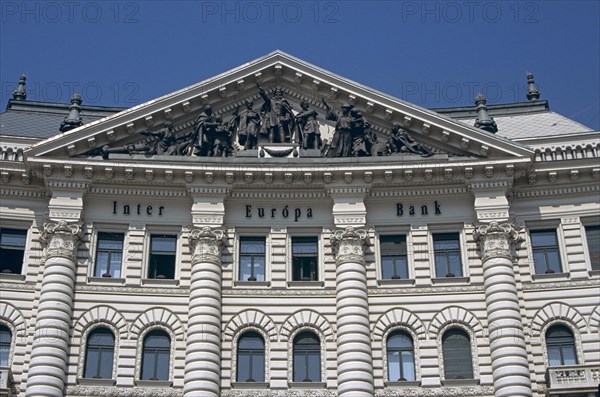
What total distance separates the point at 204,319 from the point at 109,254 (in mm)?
5581

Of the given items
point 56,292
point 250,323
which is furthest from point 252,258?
point 56,292

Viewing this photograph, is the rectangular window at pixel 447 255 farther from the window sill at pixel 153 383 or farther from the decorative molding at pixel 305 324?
the window sill at pixel 153 383

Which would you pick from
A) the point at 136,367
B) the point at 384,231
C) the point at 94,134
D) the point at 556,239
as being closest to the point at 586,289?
the point at 556,239

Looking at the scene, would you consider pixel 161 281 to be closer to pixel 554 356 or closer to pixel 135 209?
pixel 135 209

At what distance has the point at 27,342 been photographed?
1736 inches

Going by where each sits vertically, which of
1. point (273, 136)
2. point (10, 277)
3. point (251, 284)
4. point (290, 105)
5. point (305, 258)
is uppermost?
point (290, 105)

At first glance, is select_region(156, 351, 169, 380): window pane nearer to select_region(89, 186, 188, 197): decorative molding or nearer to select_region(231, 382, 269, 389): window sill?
select_region(231, 382, 269, 389): window sill

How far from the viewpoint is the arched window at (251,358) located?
145 ft

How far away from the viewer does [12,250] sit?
153 ft

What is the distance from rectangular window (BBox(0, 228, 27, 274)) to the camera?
46.2 metres

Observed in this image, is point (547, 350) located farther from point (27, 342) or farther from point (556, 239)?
point (27, 342)

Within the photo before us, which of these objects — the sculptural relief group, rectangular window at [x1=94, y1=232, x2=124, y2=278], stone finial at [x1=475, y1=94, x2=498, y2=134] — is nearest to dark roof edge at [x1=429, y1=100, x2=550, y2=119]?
stone finial at [x1=475, y1=94, x2=498, y2=134]

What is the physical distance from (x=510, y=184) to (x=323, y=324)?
10.5 m

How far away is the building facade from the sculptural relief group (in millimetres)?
94
